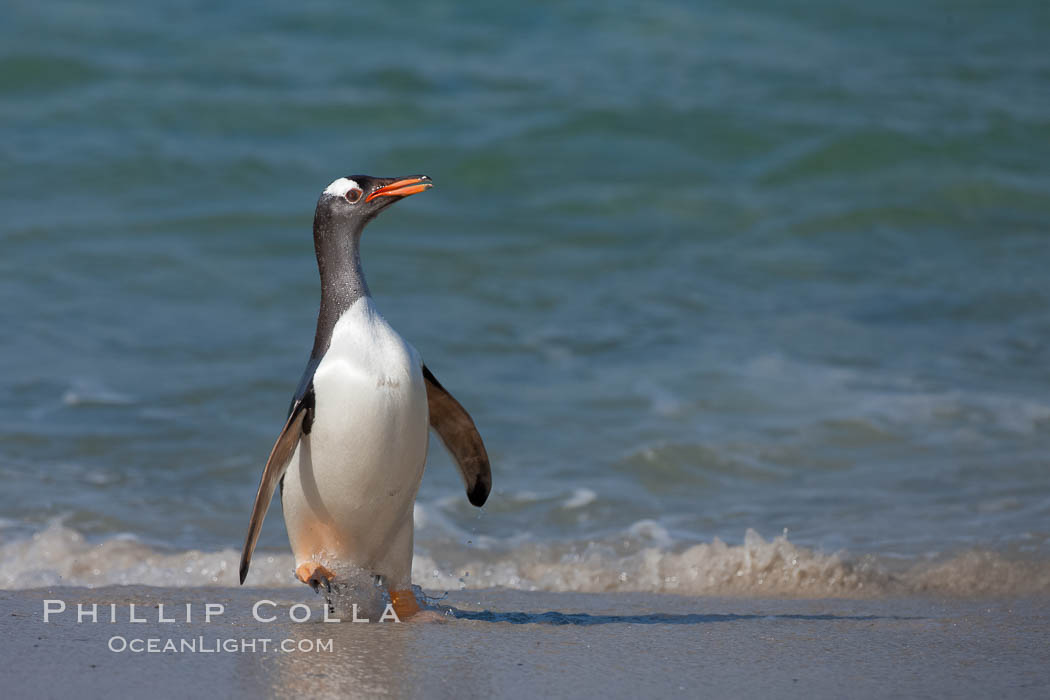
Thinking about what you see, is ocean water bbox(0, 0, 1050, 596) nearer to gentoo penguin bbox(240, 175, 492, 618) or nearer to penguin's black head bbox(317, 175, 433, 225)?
gentoo penguin bbox(240, 175, 492, 618)

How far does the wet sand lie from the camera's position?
10.9ft

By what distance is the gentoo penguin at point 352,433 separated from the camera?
12.9ft

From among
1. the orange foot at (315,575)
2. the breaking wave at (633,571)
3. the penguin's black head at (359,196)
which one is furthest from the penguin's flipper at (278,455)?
the breaking wave at (633,571)

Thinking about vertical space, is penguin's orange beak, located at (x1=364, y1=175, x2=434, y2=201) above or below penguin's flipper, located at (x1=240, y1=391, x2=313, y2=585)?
above

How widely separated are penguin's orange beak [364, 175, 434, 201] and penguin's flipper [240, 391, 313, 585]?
703mm

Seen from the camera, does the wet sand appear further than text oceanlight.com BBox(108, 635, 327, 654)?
Answer: No

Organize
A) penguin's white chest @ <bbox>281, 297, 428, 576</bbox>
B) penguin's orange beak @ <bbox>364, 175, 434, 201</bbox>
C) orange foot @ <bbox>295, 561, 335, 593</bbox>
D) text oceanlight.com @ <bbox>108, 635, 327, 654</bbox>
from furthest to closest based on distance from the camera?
1. penguin's orange beak @ <bbox>364, 175, 434, 201</bbox>
2. orange foot @ <bbox>295, 561, 335, 593</bbox>
3. penguin's white chest @ <bbox>281, 297, 428, 576</bbox>
4. text oceanlight.com @ <bbox>108, 635, 327, 654</bbox>

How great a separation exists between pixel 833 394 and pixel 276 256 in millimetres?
4781

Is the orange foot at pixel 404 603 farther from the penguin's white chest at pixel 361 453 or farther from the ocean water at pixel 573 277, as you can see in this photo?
the ocean water at pixel 573 277

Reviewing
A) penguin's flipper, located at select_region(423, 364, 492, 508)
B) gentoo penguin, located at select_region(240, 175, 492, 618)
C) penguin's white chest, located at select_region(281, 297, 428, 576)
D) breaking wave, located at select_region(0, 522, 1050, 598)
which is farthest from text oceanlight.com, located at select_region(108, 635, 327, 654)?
breaking wave, located at select_region(0, 522, 1050, 598)

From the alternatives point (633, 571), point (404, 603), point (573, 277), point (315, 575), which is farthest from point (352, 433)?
point (573, 277)

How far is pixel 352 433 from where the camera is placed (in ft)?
12.9

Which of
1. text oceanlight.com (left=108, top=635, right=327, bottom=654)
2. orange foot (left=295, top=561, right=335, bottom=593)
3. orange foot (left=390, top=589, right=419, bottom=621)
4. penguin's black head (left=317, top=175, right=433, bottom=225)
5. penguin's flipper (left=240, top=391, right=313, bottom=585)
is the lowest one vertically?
text oceanlight.com (left=108, top=635, right=327, bottom=654)

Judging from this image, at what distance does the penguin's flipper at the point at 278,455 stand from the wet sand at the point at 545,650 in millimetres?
276
